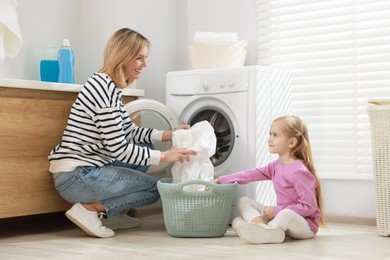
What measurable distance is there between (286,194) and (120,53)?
3.37 ft

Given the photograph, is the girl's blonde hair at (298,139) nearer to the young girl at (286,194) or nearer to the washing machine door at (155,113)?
the young girl at (286,194)

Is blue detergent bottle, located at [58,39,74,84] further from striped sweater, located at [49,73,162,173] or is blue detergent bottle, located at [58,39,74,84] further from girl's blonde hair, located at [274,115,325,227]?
girl's blonde hair, located at [274,115,325,227]

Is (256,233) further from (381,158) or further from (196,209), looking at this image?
(381,158)

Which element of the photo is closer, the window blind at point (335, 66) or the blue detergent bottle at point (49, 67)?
the window blind at point (335, 66)

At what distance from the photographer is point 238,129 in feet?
10.5

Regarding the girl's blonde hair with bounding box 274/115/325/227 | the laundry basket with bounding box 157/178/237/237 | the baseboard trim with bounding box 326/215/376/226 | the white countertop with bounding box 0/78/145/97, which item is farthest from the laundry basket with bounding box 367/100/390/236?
the white countertop with bounding box 0/78/145/97

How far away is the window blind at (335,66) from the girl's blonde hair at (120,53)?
1.03 meters

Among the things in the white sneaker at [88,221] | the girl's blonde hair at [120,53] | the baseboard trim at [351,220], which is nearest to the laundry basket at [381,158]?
the baseboard trim at [351,220]

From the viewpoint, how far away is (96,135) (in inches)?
117

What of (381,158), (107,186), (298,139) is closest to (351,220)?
(381,158)

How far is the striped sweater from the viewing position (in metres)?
2.90

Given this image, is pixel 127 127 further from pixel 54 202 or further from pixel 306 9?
pixel 306 9

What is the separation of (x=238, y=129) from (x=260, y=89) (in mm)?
234

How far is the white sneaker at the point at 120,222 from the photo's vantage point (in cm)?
319
